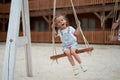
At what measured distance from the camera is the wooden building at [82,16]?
18.4 m

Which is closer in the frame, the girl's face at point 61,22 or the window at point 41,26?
the girl's face at point 61,22

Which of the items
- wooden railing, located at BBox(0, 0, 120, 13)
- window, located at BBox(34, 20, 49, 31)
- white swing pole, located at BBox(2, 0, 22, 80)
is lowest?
white swing pole, located at BBox(2, 0, 22, 80)

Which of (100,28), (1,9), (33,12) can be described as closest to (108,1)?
(100,28)

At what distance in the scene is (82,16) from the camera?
21406mm

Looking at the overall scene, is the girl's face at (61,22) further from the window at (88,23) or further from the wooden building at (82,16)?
the window at (88,23)

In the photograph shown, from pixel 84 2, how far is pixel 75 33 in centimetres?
1435

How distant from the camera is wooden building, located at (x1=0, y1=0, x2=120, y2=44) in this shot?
724 inches

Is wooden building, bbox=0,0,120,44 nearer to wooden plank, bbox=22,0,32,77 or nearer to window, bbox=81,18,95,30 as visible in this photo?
window, bbox=81,18,95,30

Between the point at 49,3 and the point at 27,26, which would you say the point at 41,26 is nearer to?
the point at 49,3

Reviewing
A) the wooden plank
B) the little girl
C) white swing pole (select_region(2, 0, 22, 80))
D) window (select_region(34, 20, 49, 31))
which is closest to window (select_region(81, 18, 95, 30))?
window (select_region(34, 20, 49, 31))

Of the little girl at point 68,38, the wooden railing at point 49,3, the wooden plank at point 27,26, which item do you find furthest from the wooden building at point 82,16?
the little girl at point 68,38

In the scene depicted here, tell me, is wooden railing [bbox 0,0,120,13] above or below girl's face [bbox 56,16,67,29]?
above

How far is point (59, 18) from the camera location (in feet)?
16.9

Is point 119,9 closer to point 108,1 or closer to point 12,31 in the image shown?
point 108,1
